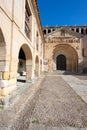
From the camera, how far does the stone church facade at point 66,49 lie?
19906 millimetres

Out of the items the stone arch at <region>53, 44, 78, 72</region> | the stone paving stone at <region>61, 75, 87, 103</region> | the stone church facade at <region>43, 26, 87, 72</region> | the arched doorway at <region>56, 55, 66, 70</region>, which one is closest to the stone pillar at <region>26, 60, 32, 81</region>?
the stone paving stone at <region>61, 75, 87, 103</region>

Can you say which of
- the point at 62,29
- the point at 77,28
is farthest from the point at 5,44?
the point at 77,28

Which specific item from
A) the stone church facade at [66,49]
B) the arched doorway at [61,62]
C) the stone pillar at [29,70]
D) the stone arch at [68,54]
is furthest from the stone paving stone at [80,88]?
the arched doorway at [61,62]

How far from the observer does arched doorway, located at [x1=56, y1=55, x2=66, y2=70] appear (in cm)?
2167

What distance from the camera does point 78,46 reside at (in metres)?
20.0

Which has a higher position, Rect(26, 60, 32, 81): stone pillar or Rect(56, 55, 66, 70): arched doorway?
Rect(56, 55, 66, 70): arched doorway

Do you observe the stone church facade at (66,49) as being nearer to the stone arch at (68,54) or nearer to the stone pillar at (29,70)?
the stone arch at (68,54)

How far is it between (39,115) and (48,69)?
17.6 metres

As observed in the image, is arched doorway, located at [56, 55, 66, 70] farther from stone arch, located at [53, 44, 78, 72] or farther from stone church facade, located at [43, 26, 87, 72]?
stone arch, located at [53, 44, 78, 72]

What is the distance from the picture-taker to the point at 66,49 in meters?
21.4

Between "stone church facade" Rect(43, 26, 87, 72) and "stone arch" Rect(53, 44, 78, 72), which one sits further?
"stone arch" Rect(53, 44, 78, 72)

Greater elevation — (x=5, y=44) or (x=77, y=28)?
(x=77, y=28)

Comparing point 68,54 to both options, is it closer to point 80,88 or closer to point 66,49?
point 66,49

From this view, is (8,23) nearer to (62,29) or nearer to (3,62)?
(3,62)
